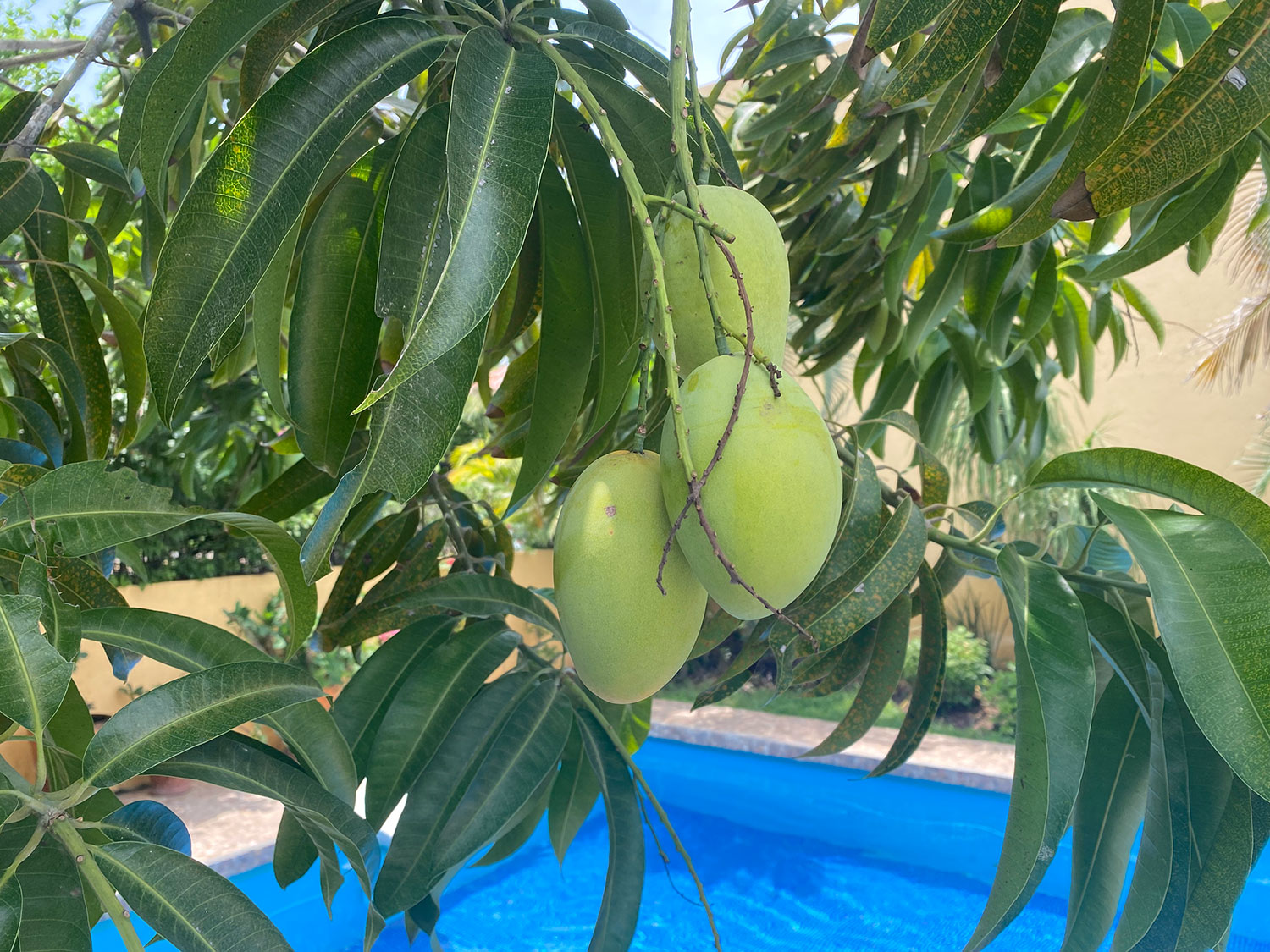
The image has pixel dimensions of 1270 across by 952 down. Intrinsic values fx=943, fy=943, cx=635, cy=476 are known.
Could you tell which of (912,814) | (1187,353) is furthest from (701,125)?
(1187,353)

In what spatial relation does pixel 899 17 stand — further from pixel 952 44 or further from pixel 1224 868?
pixel 1224 868

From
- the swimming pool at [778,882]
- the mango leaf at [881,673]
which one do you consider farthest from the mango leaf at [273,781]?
the swimming pool at [778,882]

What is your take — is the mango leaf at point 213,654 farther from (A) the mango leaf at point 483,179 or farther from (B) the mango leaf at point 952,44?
(B) the mango leaf at point 952,44

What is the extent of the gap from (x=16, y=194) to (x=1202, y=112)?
2.95 feet

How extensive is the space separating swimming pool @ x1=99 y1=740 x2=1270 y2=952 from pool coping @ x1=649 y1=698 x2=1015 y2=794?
7cm

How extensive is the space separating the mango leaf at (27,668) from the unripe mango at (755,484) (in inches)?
13.8

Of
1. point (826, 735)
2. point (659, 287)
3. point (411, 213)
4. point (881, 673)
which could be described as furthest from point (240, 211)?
point (826, 735)

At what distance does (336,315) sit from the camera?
705 mm

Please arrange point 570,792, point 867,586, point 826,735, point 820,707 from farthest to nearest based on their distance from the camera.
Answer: point 820,707
point 826,735
point 570,792
point 867,586

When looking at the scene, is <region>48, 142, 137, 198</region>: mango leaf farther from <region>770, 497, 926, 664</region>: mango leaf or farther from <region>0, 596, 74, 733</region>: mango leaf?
<region>770, 497, 926, 664</region>: mango leaf

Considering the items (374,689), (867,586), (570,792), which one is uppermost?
(867,586)

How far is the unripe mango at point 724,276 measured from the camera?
0.51 meters

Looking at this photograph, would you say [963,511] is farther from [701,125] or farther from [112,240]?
[112,240]

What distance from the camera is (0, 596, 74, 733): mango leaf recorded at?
505 mm
